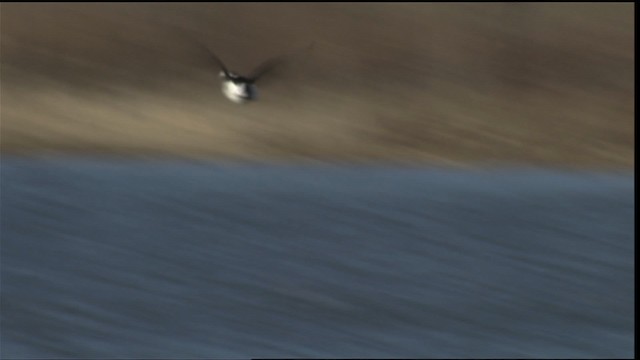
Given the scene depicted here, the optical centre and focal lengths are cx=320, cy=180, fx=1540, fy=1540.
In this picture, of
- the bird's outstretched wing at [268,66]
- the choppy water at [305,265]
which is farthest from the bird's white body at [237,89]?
the choppy water at [305,265]

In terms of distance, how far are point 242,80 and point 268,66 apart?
30 cm

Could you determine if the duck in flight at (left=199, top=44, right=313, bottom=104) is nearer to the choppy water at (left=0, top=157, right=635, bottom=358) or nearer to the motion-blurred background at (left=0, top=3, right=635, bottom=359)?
the motion-blurred background at (left=0, top=3, right=635, bottom=359)

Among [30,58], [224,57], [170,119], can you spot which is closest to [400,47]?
[224,57]

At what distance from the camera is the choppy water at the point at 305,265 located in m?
3.94

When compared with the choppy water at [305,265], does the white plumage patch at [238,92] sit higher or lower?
higher

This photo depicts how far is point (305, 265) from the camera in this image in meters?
4.83

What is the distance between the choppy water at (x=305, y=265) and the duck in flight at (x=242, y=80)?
0.97 m

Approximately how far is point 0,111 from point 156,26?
1.18 metres

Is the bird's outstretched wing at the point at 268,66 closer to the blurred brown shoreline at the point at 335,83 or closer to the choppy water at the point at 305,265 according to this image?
the blurred brown shoreline at the point at 335,83

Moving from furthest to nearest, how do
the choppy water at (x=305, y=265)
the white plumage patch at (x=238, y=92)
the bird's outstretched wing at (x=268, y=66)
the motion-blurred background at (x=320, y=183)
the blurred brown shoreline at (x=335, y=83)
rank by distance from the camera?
the bird's outstretched wing at (x=268, y=66)
the white plumage patch at (x=238, y=92)
the blurred brown shoreline at (x=335, y=83)
the motion-blurred background at (x=320, y=183)
the choppy water at (x=305, y=265)

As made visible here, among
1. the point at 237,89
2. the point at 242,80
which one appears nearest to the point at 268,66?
the point at 242,80

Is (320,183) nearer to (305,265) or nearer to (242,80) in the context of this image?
(242,80)

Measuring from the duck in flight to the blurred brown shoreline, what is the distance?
53mm

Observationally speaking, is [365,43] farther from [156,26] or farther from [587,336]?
[587,336]
